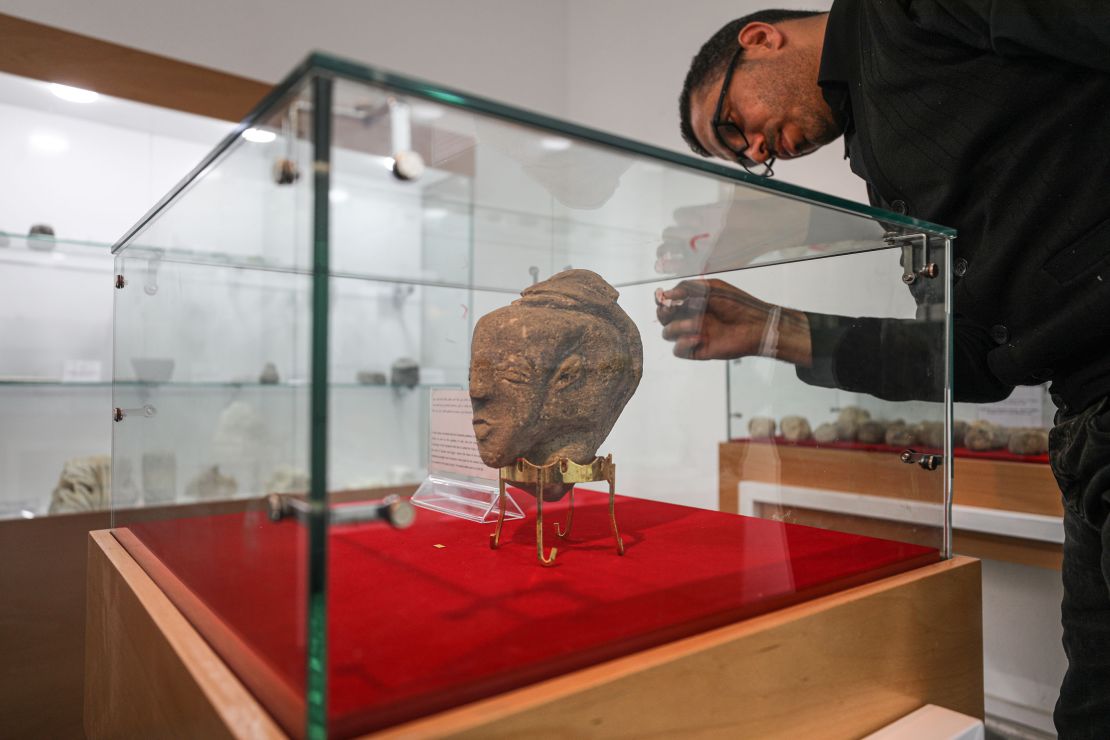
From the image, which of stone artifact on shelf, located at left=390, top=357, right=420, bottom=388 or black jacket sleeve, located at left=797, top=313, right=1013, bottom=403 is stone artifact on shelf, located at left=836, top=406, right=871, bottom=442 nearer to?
black jacket sleeve, located at left=797, top=313, right=1013, bottom=403

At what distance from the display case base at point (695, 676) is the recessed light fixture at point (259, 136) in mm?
479

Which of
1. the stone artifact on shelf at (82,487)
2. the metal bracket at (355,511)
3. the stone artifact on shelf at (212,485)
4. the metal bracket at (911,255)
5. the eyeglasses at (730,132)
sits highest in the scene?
the eyeglasses at (730,132)

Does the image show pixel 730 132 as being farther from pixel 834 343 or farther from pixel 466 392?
pixel 466 392

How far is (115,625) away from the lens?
1.03 m

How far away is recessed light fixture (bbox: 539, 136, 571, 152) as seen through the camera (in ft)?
2.54

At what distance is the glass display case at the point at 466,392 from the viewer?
615 millimetres

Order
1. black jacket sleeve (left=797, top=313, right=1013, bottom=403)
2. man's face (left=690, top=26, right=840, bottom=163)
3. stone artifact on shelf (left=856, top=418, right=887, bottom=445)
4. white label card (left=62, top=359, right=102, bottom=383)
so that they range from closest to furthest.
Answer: black jacket sleeve (left=797, top=313, right=1013, bottom=403), stone artifact on shelf (left=856, top=418, right=887, bottom=445), man's face (left=690, top=26, right=840, bottom=163), white label card (left=62, top=359, right=102, bottom=383)

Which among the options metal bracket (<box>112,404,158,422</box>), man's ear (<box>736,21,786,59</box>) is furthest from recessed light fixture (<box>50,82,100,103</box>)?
man's ear (<box>736,21,786,59</box>)

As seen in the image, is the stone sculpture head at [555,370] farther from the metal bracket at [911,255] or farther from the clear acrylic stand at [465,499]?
the metal bracket at [911,255]

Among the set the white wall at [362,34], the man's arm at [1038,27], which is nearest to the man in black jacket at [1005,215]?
the man's arm at [1038,27]

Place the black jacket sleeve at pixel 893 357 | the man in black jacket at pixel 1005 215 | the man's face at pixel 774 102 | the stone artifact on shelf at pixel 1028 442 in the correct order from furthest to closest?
the stone artifact on shelf at pixel 1028 442, the man's face at pixel 774 102, the black jacket sleeve at pixel 893 357, the man in black jacket at pixel 1005 215

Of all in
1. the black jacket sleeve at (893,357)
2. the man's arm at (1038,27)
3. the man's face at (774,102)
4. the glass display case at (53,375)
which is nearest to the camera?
the man's arm at (1038,27)

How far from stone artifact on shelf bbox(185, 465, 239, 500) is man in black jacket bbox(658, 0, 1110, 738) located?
0.55m

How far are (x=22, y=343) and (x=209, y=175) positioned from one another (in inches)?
64.3
